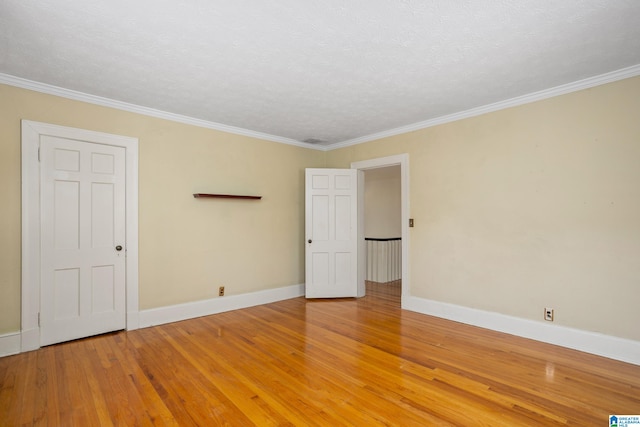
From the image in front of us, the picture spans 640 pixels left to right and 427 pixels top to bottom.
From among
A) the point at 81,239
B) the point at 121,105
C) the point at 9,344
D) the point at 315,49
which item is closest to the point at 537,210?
the point at 315,49

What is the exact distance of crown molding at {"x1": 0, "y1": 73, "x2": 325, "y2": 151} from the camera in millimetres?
3020

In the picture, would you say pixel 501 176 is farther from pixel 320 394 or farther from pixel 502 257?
pixel 320 394

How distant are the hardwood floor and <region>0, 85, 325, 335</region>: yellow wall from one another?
2.53ft

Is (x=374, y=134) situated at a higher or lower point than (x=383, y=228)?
higher

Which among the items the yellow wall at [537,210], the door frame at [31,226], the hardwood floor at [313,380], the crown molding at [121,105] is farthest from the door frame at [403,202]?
the door frame at [31,226]

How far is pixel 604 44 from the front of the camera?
239cm

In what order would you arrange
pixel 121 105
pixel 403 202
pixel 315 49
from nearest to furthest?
pixel 315 49, pixel 121 105, pixel 403 202

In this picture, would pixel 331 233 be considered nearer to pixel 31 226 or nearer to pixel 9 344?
pixel 31 226

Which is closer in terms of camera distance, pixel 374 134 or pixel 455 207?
pixel 455 207

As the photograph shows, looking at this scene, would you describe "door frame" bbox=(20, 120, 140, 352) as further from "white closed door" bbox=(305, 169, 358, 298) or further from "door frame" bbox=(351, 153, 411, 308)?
"door frame" bbox=(351, 153, 411, 308)

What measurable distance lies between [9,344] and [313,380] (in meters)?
2.89

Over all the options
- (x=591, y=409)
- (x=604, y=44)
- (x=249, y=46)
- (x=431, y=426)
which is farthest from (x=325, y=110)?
(x=591, y=409)

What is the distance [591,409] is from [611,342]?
116cm

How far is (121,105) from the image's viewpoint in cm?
359
